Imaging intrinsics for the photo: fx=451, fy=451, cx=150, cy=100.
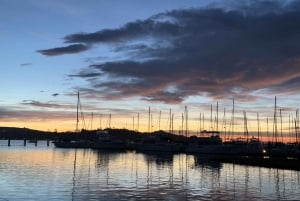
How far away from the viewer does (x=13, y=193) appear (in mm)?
37344

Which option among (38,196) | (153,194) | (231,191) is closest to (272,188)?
(231,191)

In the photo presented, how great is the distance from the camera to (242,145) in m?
124

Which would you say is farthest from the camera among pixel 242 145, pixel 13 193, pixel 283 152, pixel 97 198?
pixel 242 145

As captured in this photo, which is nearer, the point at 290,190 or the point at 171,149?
the point at 290,190

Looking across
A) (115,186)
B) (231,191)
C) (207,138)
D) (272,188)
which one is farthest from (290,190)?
(207,138)

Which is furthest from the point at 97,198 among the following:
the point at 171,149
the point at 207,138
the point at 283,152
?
the point at 171,149

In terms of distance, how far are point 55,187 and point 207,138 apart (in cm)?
10279

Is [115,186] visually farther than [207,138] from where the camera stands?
No

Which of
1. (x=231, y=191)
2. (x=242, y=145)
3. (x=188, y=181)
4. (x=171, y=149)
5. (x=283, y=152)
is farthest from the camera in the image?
(x=171, y=149)

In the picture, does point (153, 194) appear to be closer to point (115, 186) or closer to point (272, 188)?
point (115, 186)

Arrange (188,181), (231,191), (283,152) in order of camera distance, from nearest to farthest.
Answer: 1. (231,191)
2. (188,181)
3. (283,152)

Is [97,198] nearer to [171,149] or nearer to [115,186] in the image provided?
[115,186]

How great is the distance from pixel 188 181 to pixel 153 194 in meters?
13.9

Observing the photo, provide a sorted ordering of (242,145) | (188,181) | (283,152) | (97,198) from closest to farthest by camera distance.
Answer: (97,198), (188,181), (283,152), (242,145)
